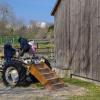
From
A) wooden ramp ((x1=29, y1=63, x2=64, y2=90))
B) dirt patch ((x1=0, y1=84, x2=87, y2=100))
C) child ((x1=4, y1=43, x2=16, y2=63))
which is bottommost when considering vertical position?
dirt patch ((x1=0, y1=84, x2=87, y2=100))

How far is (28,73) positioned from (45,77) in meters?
0.79

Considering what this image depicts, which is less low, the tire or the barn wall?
the barn wall

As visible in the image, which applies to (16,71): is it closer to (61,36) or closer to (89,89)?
(89,89)

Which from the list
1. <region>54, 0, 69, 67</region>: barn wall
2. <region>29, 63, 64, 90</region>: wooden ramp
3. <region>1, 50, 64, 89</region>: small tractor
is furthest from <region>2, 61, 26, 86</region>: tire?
<region>54, 0, 69, 67</region>: barn wall

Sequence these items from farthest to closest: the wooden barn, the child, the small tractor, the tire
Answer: the child
the wooden barn
the tire
the small tractor

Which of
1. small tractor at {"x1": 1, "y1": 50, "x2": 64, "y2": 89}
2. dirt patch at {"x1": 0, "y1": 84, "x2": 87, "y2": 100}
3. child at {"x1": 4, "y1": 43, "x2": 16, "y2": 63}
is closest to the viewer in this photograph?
dirt patch at {"x1": 0, "y1": 84, "x2": 87, "y2": 100}

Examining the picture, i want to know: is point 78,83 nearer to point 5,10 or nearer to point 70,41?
point 70,41

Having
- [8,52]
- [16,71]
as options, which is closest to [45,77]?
[16,71]

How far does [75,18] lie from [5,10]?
5813 centimetres

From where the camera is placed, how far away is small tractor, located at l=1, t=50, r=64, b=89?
1372cm

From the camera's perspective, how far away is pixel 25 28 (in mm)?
69688

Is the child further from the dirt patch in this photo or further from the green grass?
the green grass

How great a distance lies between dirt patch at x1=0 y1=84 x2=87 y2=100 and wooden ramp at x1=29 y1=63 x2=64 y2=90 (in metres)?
0.25

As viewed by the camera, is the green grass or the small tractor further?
the small tractor
